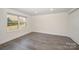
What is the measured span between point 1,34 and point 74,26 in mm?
1436

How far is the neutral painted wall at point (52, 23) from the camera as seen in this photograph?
1.62 m

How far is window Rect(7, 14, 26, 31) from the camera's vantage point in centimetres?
156

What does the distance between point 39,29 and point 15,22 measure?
1.65 ft

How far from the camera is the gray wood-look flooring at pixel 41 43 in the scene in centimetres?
157

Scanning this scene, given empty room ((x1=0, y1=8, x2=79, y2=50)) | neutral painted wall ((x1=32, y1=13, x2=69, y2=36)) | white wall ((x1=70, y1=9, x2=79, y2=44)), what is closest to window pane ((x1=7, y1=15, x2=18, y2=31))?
empty room ((x1=0, y1=8, x2=79, y2=50))

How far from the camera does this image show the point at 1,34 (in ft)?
5.02

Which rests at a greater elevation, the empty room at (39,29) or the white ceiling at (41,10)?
the white ceiling at (41,10)

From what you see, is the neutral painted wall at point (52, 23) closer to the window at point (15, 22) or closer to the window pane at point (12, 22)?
the window at point (15, 22)

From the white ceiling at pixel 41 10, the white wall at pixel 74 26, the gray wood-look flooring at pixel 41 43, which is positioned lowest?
the gray wood-look flooring at pixel 41 43

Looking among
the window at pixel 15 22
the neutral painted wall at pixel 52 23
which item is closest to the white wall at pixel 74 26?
the neutral painted wall at pixel 52 23

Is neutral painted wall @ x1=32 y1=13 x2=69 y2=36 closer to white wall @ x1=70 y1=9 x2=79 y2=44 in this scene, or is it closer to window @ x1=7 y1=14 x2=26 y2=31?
white wall @ x1=70 y1=9 x2=79 y2=44
